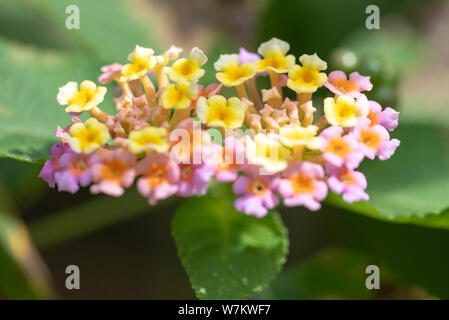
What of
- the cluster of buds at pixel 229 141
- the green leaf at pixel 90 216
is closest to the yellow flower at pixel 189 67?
the cluster of buds at pixel 229 141

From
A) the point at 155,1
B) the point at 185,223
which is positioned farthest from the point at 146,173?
the point at 155,1

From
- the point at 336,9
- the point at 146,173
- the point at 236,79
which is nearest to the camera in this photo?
the point at 146,173

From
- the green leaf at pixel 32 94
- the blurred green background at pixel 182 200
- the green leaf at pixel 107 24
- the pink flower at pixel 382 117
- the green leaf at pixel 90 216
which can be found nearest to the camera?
the pink flower at pixel 382 117

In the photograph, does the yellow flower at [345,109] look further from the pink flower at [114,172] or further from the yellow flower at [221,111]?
Result: the pink flower at [114,172]

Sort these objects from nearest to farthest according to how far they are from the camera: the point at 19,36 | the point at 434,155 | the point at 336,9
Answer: the point at 434,155 → the point at 336,9 → the point at 19,36
